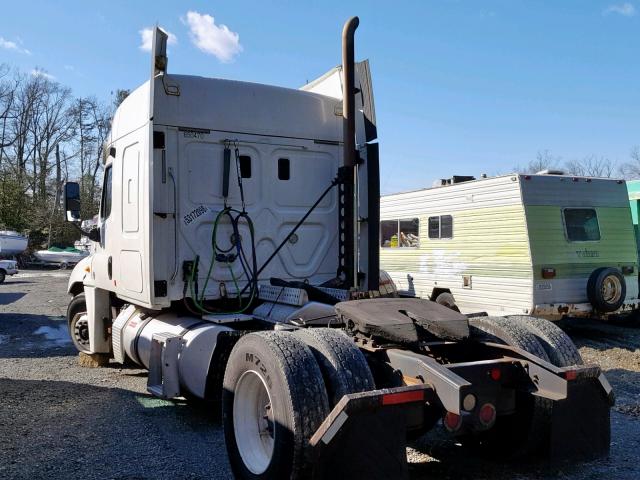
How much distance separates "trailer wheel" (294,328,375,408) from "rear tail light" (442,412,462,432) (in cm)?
45

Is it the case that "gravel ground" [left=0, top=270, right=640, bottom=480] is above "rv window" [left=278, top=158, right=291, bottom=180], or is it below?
below

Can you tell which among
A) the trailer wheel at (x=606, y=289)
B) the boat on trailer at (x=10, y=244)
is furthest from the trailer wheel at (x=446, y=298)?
the boat on trailer at (x=10, y=244)

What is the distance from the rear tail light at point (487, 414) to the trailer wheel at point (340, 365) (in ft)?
2.26

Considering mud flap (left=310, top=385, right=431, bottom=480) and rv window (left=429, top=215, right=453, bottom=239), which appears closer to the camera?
mud flap (left=310, top=385, right=431, bottom=480)

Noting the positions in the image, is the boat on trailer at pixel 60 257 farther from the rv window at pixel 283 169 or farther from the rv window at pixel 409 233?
the rv window at pixel 283 169

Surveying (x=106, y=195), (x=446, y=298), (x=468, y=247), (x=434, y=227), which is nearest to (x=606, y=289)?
(x=468, y=247)

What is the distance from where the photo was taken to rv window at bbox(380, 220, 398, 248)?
13.6m

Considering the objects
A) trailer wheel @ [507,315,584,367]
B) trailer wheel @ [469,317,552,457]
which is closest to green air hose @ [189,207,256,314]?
trailer wheel @ [469,317,552,457]

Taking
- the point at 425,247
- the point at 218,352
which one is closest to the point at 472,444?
the point at 218,352

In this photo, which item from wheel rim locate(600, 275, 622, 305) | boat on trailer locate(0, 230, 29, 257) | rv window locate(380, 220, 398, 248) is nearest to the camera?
wheel rim locate(600, 275, 622, 305)

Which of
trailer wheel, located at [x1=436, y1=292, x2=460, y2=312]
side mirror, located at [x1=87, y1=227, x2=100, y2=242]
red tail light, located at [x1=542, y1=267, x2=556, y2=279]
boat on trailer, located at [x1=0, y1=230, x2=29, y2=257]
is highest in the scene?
boat on trailer, located at [x1=0, y1=230, x2=29, y2=257]

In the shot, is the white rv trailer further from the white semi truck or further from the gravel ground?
the white semi truck

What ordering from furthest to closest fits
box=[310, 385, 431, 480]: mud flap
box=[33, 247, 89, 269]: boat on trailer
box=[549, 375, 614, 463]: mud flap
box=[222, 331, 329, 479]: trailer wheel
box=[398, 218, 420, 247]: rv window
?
box=[33, 247, 89, 269]: boat on trailer
box=[398, 218, 420, 247]: rv window
box=[549, 375, 614, 463]: mud flap
box=[222, 331, 329, 479]: trailer wheel
box=[310, 385, 431, 480]: mud flap

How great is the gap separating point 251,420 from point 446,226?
8485 mm
